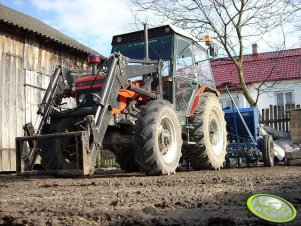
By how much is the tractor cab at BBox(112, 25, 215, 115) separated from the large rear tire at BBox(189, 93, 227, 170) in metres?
0.28

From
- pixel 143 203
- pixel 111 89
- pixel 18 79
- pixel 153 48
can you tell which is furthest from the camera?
pixel 18 79

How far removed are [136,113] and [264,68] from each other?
2201 cm

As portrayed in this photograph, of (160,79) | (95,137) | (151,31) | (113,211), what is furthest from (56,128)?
(113,211)

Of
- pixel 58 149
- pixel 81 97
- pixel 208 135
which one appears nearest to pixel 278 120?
pixel 208 135

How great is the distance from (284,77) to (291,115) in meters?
12.7

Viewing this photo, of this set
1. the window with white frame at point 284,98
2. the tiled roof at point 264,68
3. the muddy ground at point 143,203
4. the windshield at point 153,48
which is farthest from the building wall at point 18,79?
the window with white frame at point 284,98

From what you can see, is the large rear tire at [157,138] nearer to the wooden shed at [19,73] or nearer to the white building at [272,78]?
the wooden shed at [19,73]

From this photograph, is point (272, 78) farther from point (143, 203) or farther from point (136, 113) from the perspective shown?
point (143, 203)

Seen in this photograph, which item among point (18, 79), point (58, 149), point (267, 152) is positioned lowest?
point (267, 152)

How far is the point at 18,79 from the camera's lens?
12.1 metres

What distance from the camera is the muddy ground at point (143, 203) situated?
301 cm

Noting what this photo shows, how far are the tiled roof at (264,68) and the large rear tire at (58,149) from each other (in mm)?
19238

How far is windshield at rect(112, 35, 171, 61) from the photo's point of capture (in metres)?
8.27

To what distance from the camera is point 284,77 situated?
86.6 ft
